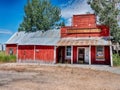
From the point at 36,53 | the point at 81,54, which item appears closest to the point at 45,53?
the point at 36,53

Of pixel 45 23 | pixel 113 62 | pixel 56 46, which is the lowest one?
pixel 113 62

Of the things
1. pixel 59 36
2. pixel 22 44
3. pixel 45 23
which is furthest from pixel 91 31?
pixel 45 23

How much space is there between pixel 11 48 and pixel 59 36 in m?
12.5

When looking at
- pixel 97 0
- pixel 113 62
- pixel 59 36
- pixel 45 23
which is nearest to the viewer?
pixel 113 62

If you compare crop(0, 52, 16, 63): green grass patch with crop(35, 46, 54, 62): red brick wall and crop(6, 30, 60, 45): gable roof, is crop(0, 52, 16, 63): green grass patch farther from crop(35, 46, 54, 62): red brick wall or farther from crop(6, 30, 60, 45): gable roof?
crop(35, 46, 54, 62): red brick wall

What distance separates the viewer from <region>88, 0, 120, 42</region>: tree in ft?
117

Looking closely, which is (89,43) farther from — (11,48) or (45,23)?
(45,23)

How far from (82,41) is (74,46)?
61.0 inches

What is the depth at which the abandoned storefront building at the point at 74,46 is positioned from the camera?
2691 cm

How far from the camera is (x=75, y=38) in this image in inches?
1139

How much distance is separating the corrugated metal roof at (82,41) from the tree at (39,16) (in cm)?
2242

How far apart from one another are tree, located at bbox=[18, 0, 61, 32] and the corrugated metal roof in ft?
73.6

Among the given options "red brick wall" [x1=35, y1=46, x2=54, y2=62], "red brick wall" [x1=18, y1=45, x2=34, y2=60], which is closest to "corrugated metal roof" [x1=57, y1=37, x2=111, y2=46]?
"red brick wall" [x1=35, y1=46, x2=54, y2=62]

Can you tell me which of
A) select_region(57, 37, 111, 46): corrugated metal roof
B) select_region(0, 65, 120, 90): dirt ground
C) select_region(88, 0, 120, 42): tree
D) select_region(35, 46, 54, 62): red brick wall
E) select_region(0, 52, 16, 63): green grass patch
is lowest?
select_region(0, 65, 120, 90): dirt ground
